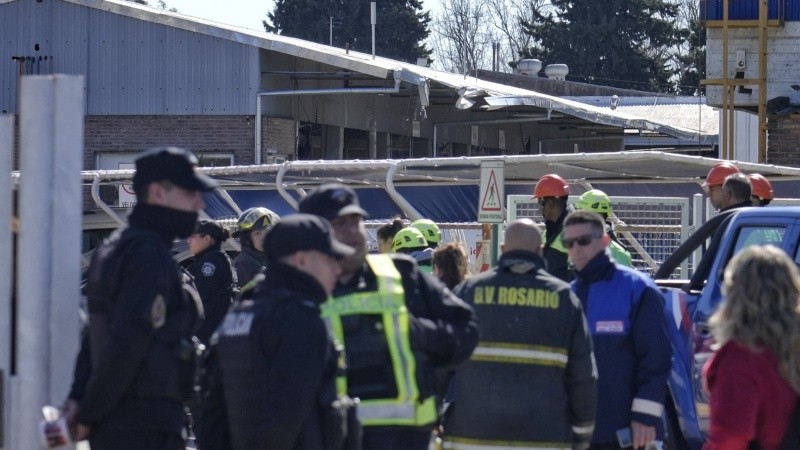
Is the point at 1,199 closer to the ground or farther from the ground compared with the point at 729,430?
farther from the ground

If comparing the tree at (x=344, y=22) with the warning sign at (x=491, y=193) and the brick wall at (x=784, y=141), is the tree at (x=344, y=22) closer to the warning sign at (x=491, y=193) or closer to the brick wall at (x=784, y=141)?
the brick wall at (x=784, y=141)

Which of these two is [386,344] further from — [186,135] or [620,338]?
[186,135]

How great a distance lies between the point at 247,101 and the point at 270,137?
89 cm

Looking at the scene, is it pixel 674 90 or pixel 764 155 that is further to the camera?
pixel 674 90

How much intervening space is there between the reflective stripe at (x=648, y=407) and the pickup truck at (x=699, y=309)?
1674 mm

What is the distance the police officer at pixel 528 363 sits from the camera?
20.2 feet

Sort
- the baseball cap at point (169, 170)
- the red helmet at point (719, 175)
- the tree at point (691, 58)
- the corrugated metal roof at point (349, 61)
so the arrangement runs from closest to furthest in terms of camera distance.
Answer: the baseball cap at point (169, 170) < the red helmet at point (719, 175) < the corrugated metal roof at point (349, 61) < the tree at point (691, 58)

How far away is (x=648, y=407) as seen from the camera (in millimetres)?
6633

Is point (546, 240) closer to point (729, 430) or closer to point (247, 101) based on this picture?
point (729, 430)

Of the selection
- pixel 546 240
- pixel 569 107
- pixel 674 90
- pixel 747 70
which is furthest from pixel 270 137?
pixel 674 90

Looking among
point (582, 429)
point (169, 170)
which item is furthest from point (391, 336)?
point (582, 429)

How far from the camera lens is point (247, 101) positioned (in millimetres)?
28016

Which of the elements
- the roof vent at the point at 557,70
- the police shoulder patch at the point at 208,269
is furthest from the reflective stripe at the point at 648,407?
the roof vent at the point at 557,70

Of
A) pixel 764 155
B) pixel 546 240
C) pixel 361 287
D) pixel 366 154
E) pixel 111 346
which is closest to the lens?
pixel 111 346
